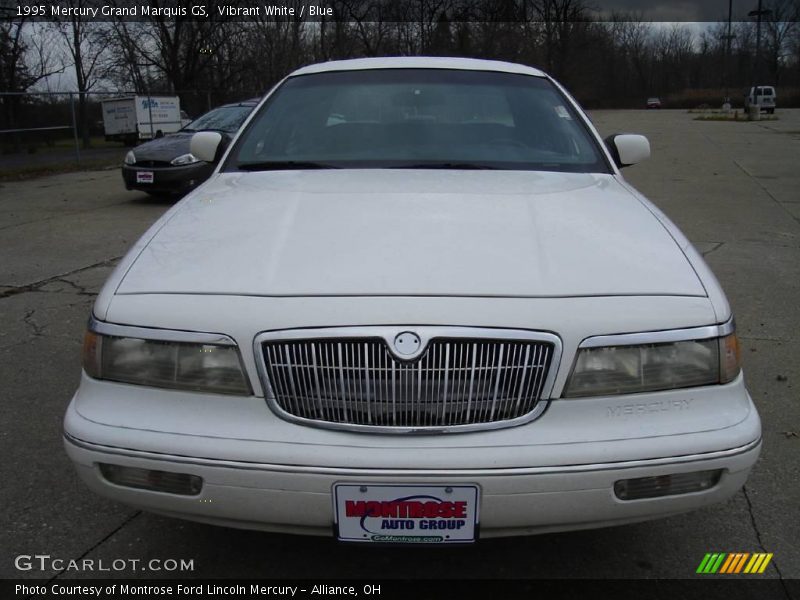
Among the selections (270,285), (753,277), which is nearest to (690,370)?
(270,285)

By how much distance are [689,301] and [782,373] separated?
234 centimetres

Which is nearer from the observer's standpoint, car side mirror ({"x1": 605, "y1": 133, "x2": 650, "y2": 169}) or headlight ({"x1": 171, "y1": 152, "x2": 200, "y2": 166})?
car side mirror ({"x1": 605, "y1": 133, "x2": 650, "y2": 169})

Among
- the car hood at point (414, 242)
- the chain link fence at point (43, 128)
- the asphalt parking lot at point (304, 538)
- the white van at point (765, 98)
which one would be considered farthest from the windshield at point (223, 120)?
the white van at point (765, 98)

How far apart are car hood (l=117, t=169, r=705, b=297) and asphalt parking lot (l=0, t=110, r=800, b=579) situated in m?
0.97

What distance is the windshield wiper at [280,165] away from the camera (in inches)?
121

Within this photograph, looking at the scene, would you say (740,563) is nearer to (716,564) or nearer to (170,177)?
(716,564)

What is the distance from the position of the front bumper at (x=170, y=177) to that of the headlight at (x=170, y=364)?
819 cm

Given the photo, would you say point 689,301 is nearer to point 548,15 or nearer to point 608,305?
point 608,305

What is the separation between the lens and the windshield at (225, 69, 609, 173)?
3.13 m

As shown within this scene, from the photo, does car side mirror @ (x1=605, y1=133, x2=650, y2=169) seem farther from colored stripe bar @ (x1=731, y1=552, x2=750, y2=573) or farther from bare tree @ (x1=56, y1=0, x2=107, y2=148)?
bare tree @ (x1=56, y1=0, x2=107, y2=148)

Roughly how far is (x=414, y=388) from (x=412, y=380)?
0.02 meters

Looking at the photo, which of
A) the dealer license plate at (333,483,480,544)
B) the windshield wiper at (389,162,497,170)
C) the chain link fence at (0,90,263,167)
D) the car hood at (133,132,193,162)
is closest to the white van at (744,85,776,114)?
the chain link fence at (0,90,263,167)

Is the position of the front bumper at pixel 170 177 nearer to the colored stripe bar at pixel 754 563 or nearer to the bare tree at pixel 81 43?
the colored stripe bar at pixel 754 563

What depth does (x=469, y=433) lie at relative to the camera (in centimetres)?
184
